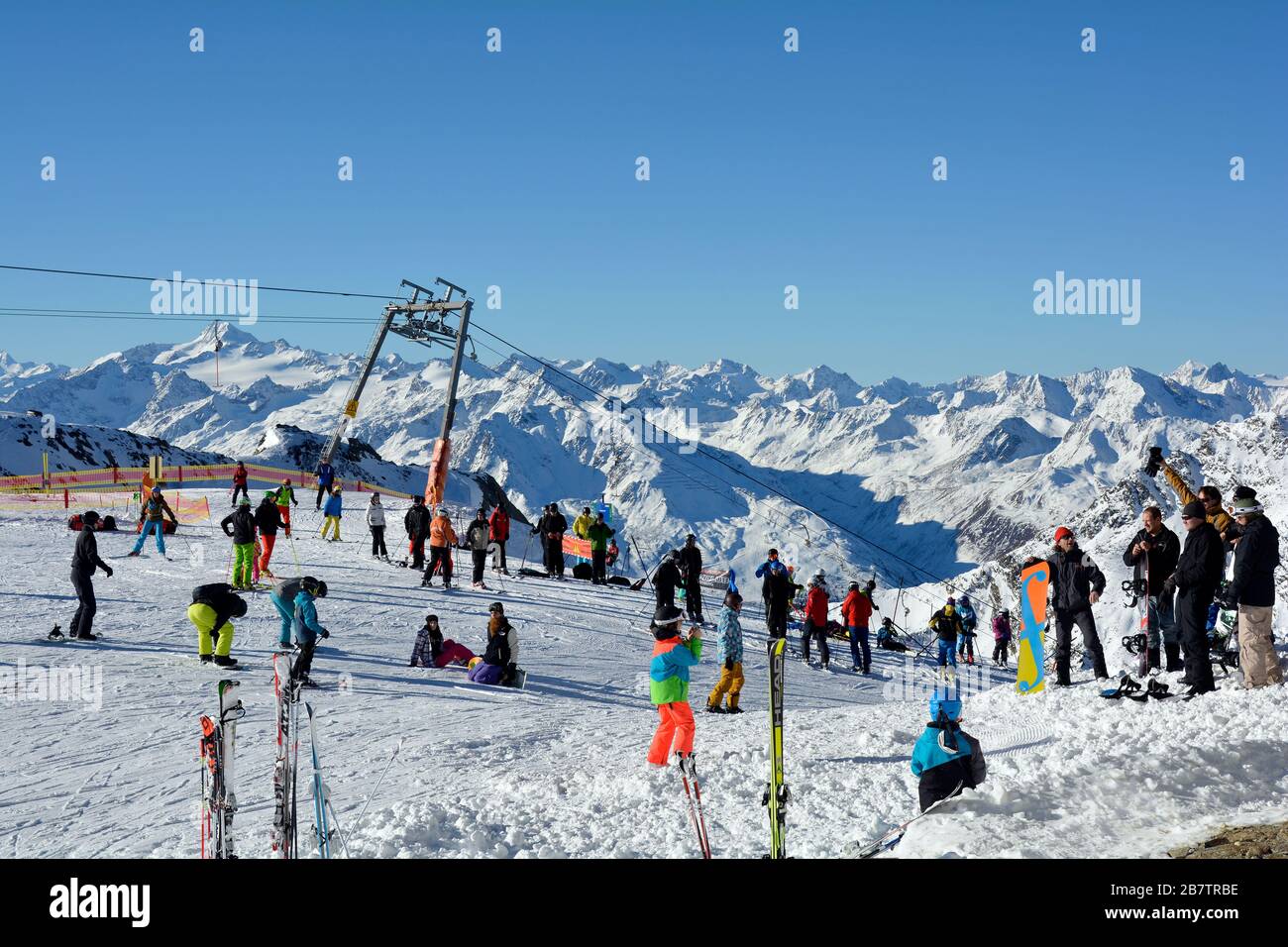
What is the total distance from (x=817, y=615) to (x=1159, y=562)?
7.98 m

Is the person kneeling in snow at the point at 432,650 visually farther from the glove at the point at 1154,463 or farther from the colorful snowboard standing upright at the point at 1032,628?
the glove at the point at 1154,463

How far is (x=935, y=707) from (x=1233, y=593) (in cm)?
504

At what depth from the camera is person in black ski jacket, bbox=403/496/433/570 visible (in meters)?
24.7

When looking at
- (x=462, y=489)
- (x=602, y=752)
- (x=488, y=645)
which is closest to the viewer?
(x=602, y=752)

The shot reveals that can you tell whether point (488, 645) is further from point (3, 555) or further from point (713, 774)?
point (3, 555)

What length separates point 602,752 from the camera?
38.8ft

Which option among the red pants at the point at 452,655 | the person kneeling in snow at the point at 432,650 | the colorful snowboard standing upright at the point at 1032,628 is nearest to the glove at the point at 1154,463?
the colorful snowboard standing upright at the point at 1032,628

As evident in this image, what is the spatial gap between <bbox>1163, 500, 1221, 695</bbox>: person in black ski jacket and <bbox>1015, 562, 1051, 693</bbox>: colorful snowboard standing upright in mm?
2303

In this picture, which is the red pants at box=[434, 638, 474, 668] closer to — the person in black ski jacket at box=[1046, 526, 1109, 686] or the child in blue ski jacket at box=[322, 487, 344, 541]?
the person in black ski jacket at box=[1046, 526, 1109, 686]

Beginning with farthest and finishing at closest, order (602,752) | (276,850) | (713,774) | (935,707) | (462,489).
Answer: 1. (462,489)
2. (602,752)
3. (713,774)
4. (935,707)
5. (276,850)

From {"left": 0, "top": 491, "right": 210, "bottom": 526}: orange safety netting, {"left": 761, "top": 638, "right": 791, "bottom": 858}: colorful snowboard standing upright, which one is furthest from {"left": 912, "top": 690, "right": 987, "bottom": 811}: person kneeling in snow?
{"left": 0, "top": 491, "right": 210, "bottom": 526}: orange safety netting

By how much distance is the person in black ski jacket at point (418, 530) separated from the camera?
24656mm
